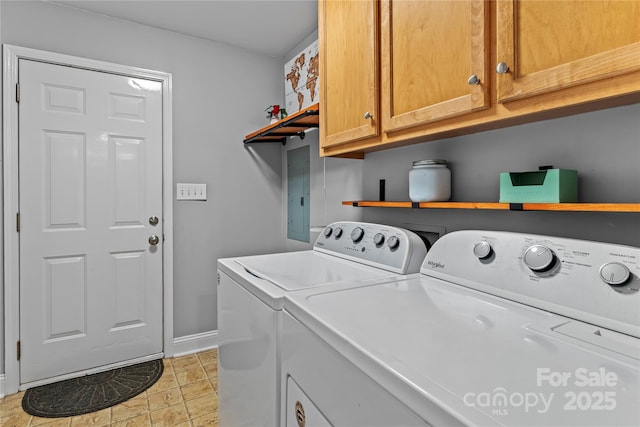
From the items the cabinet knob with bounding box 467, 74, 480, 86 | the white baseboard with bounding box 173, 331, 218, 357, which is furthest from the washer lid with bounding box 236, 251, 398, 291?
the white baseboard with bounding box 173, 331, 218, 357

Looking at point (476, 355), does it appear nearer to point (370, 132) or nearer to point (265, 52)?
point (370, 132)

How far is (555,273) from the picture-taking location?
2.69 feet

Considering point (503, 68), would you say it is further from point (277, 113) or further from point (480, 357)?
point (277, 113)

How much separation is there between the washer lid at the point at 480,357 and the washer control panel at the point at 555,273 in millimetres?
40

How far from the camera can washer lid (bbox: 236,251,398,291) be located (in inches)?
45.0

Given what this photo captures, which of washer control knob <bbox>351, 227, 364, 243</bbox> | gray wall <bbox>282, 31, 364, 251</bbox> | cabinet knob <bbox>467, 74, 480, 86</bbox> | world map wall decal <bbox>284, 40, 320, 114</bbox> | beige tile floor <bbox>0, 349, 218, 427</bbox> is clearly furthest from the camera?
world map wall decal <bbox>284, 40, 320, 114</bbox>

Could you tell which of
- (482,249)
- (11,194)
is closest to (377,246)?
(482,249)

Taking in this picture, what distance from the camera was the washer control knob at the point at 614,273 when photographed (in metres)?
0.70

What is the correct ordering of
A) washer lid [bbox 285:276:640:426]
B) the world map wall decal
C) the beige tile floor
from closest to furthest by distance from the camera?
washer lid [bbox 285:276:640:426], the beige tile floor, the world map wall decal

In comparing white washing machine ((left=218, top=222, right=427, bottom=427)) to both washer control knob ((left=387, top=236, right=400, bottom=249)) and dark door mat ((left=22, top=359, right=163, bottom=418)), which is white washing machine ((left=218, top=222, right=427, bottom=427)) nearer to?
washer control knob ((left=387, top=236, right=400, bottom=249))

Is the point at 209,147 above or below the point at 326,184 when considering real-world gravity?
above

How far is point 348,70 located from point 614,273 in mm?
1174

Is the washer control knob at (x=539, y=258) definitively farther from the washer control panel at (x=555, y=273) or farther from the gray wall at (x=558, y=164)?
the gray wall at (x=558, y=164)

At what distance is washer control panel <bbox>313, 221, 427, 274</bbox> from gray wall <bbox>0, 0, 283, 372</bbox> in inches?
49.3
